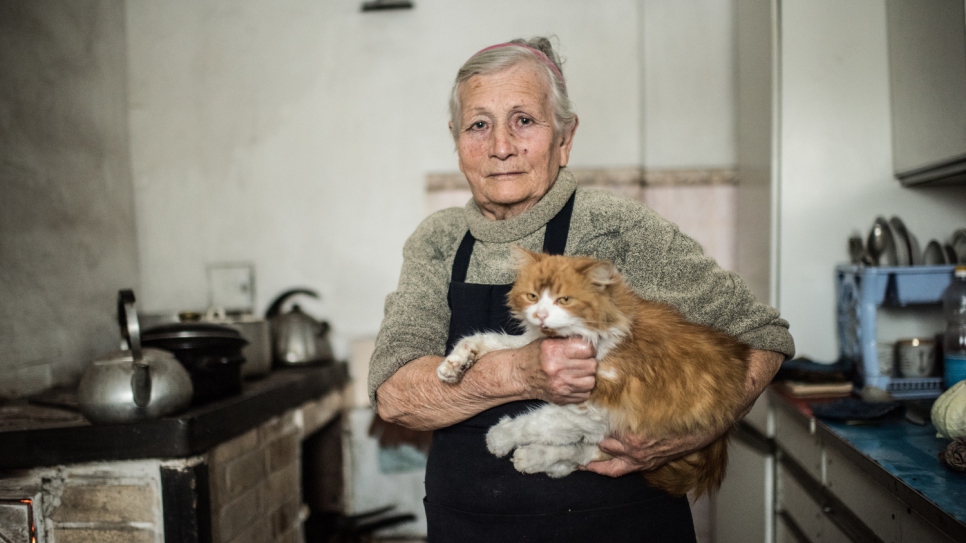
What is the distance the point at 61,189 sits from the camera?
2.70m

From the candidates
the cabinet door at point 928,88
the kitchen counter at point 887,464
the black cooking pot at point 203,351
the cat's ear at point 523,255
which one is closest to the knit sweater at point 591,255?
the cat's ear at point 523,255

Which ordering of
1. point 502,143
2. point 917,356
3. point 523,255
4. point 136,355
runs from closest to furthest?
point 523,255, point 502,143, point 136,355, point 917,356

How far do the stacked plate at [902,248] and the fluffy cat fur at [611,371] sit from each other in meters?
1.26

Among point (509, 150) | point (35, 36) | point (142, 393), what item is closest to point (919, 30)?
point (509, 150)

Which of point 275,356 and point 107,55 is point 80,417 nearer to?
point 275,356

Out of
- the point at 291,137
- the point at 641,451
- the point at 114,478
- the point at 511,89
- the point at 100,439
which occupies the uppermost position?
the point at 291,137

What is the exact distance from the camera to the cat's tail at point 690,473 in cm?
136

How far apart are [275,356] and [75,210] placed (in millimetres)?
1083

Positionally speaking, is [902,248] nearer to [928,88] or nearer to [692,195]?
[928,88]

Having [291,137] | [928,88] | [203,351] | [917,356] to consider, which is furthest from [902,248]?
[291,137]

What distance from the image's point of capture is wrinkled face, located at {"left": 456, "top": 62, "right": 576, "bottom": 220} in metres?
1.43

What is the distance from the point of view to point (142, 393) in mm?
1811

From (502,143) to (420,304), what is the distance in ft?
1.35

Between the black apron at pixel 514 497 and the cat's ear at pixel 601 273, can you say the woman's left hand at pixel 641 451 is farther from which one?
the cat's ear at pixel 601 273
